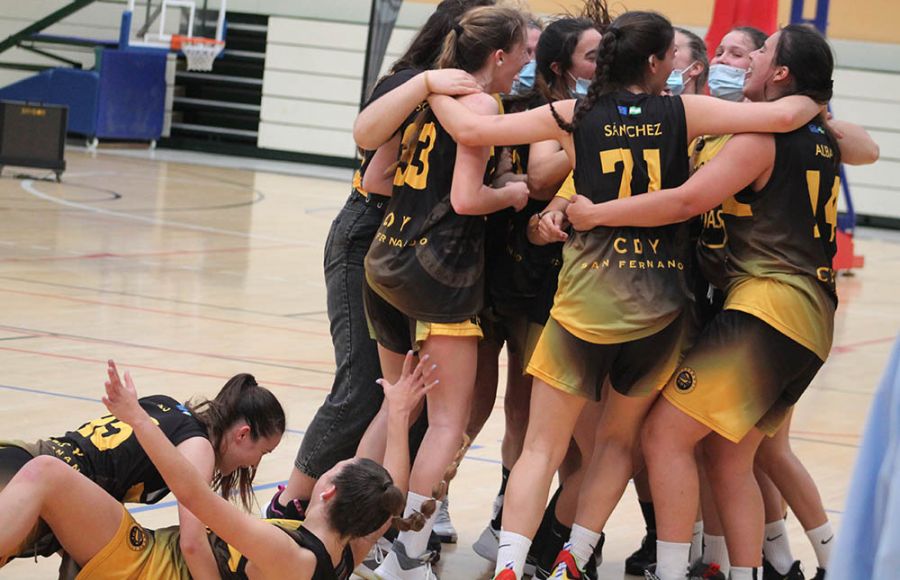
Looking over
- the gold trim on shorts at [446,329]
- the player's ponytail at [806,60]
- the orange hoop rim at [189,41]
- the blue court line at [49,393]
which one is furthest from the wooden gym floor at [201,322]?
the orange hoop rim at [189,41]

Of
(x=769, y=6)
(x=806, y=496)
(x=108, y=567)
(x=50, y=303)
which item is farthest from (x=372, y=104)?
(x=769, y=6)

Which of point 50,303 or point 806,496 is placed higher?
point 806,496

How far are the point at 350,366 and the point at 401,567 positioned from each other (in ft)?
2.30

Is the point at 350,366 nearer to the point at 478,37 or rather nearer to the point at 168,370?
the point at 478,37

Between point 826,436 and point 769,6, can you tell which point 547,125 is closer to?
point 826,436

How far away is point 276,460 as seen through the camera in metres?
5.05

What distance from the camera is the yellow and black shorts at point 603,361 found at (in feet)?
11.7

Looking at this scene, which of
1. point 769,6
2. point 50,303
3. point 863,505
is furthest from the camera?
point 769,6

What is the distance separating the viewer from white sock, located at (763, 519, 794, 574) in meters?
4.08

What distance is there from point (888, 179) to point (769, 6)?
985 centimetres

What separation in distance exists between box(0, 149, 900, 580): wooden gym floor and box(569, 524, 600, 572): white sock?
49 centimetres

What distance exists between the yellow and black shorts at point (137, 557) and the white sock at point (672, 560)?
1.30 metres

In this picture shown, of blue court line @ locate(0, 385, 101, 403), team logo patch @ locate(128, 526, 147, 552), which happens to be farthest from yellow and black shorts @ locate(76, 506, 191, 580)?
blue court line @ locate(0, 385, 101, 403)

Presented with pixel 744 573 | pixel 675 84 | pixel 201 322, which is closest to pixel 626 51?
pixel 675 84
